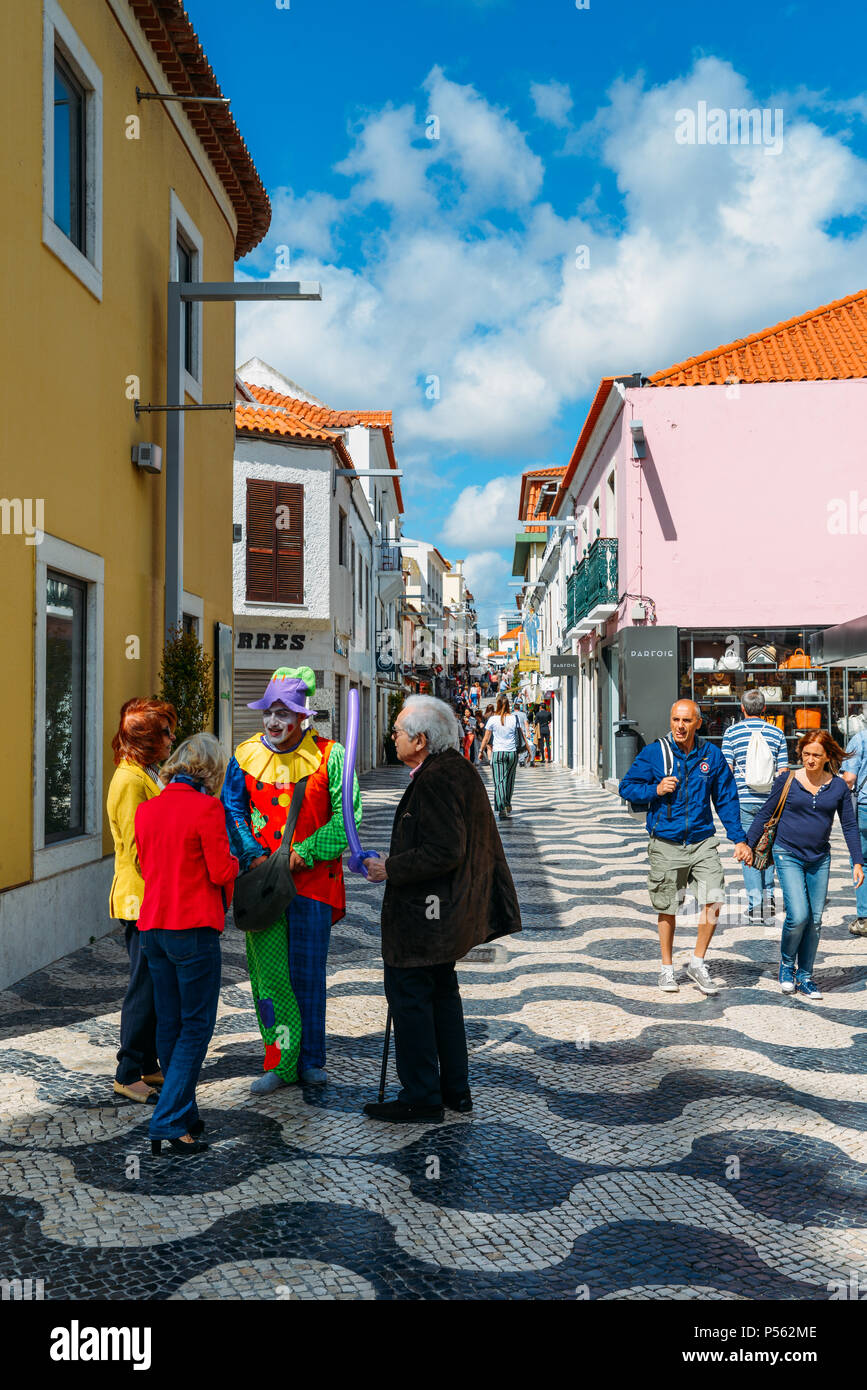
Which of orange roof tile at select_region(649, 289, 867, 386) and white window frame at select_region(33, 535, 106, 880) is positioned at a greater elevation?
orange roof tile at select_region(649, 289, 867, 386)

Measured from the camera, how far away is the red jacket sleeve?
399 cm

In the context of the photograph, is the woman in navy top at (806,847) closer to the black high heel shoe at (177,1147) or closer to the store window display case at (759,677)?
the black high heel shoe at (177,1147)

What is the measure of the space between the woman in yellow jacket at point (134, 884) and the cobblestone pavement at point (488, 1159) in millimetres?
177

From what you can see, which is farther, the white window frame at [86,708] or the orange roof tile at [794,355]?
the orange roof tile at [794,355]

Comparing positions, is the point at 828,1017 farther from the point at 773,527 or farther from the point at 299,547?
the point at 299,547

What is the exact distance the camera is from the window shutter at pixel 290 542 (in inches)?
875

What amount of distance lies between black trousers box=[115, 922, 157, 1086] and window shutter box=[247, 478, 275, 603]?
18062mm

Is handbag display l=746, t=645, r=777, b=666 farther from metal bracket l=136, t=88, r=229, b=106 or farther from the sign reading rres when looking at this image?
metal bracket l=136, t=88, r=229, b=106

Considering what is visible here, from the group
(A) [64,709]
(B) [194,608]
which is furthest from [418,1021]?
(B) [194,608]

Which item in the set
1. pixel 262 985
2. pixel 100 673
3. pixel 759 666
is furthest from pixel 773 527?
pixel 262 985

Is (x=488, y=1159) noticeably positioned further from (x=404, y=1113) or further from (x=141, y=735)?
(x=141, y=735)

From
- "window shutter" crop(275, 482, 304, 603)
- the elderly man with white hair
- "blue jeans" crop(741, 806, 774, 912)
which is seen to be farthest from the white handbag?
the elderly man with white hair

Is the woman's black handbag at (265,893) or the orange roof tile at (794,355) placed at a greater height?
the orange roof tile at (794,355)

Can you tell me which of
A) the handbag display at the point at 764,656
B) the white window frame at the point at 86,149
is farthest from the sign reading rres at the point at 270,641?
the white window frame at the point at 86,149
